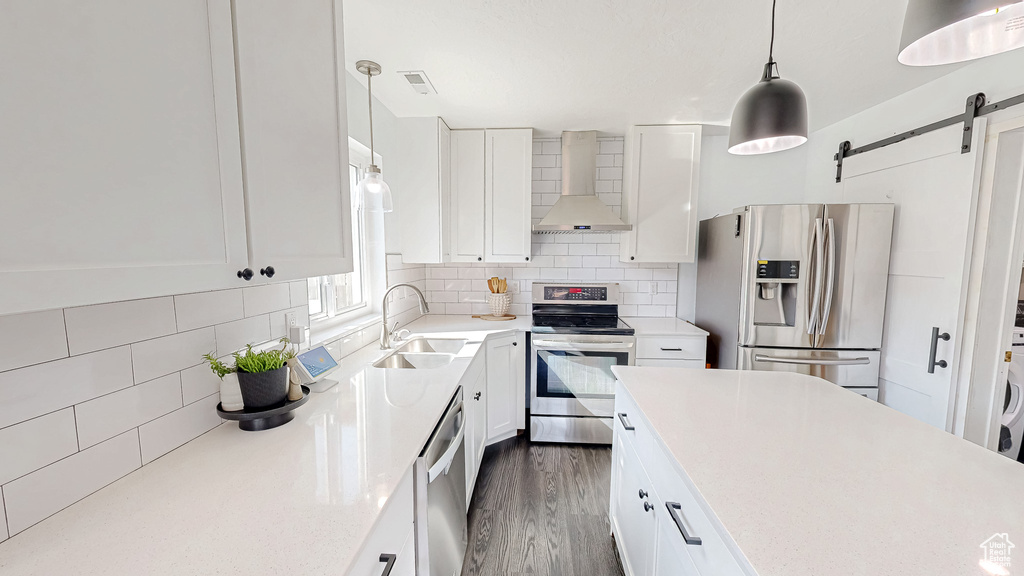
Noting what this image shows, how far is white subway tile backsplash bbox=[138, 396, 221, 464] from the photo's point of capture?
90 cm

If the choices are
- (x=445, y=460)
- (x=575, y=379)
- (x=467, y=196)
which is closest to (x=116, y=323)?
(x=445, y=460)

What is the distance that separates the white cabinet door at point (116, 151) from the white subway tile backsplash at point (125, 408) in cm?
41

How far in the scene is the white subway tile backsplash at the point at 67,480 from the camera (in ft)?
2.22

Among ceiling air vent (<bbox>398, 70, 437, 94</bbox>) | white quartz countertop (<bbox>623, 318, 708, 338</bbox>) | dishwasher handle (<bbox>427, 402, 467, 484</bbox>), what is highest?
ceiling air vent (<bbox>398, 70, 437, 94</bbox>)

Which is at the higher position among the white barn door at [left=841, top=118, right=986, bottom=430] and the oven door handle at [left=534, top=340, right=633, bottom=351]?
the white barn door at [left=841, top=118, right=986, bottom=430]

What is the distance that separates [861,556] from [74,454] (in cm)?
152

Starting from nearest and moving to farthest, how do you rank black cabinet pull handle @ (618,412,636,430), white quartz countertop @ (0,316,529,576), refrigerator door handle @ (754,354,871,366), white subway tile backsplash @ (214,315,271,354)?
white quartz countertop @ (0,316,529,576)
white subway tile backsplash @ (214,315,271,354)
black cabinet pull handle @ (618,412,636,430)
refrigerator door handle @ (754,354,871,366)

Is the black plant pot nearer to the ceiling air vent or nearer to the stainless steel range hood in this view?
the ceiling air vent

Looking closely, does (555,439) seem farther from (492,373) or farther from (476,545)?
(476,545)

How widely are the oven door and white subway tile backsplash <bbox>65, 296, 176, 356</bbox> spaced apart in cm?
200

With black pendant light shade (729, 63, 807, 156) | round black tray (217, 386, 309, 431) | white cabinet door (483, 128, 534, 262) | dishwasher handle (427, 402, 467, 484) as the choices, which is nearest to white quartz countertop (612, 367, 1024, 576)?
dishwasher handle (427, 402, 467, 484)

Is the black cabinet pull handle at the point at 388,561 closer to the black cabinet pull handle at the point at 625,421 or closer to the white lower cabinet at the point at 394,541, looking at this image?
the white lower cabinet at the point at 394,541

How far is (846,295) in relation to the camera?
224cm

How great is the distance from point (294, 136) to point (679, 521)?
141 cm
